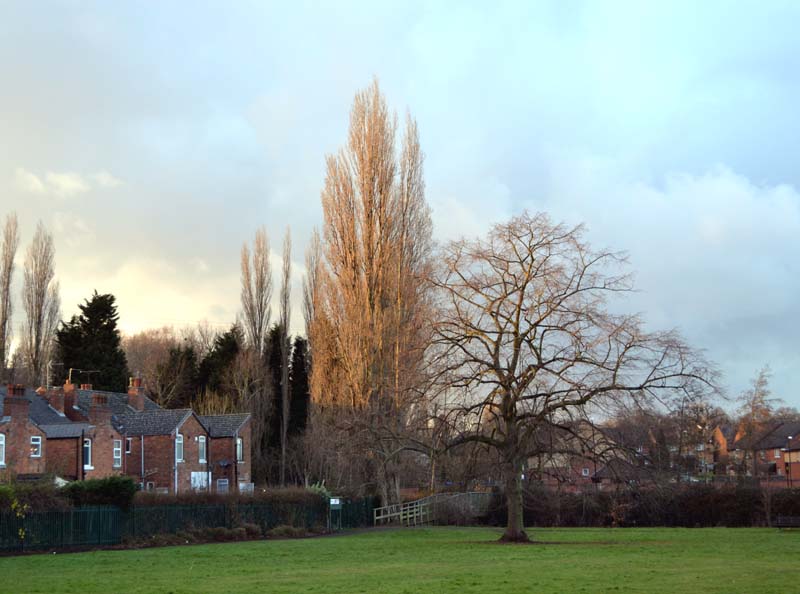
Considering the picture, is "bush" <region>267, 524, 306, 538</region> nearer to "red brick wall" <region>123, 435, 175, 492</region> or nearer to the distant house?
"red brick wall" <region>123, 435, 175, 492</region>

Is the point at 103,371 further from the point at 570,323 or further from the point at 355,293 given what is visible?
the point at 570,323

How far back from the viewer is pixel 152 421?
56.2 m

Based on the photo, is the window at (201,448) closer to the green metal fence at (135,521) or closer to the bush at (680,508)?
the green metal fence at (135,521)

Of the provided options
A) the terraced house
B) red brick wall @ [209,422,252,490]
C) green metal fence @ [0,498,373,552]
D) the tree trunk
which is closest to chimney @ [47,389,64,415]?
the terraced house

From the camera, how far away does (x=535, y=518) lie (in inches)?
2194

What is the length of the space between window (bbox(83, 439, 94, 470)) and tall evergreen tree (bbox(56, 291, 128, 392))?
18257mm

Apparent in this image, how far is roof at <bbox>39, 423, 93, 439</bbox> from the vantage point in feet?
165

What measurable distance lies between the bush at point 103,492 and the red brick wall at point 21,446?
34.1 ft

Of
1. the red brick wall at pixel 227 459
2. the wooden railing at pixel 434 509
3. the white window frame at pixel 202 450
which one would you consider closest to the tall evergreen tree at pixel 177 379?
the red brick wall at pixel 227 459

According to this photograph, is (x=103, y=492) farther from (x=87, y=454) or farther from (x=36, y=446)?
(x=87, y=454)

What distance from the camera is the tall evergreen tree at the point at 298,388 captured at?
72.2 metres

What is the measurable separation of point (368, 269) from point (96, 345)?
91.5 feet

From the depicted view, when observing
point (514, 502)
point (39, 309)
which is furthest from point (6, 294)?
point (514, 502)

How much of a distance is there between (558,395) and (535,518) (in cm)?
2698
